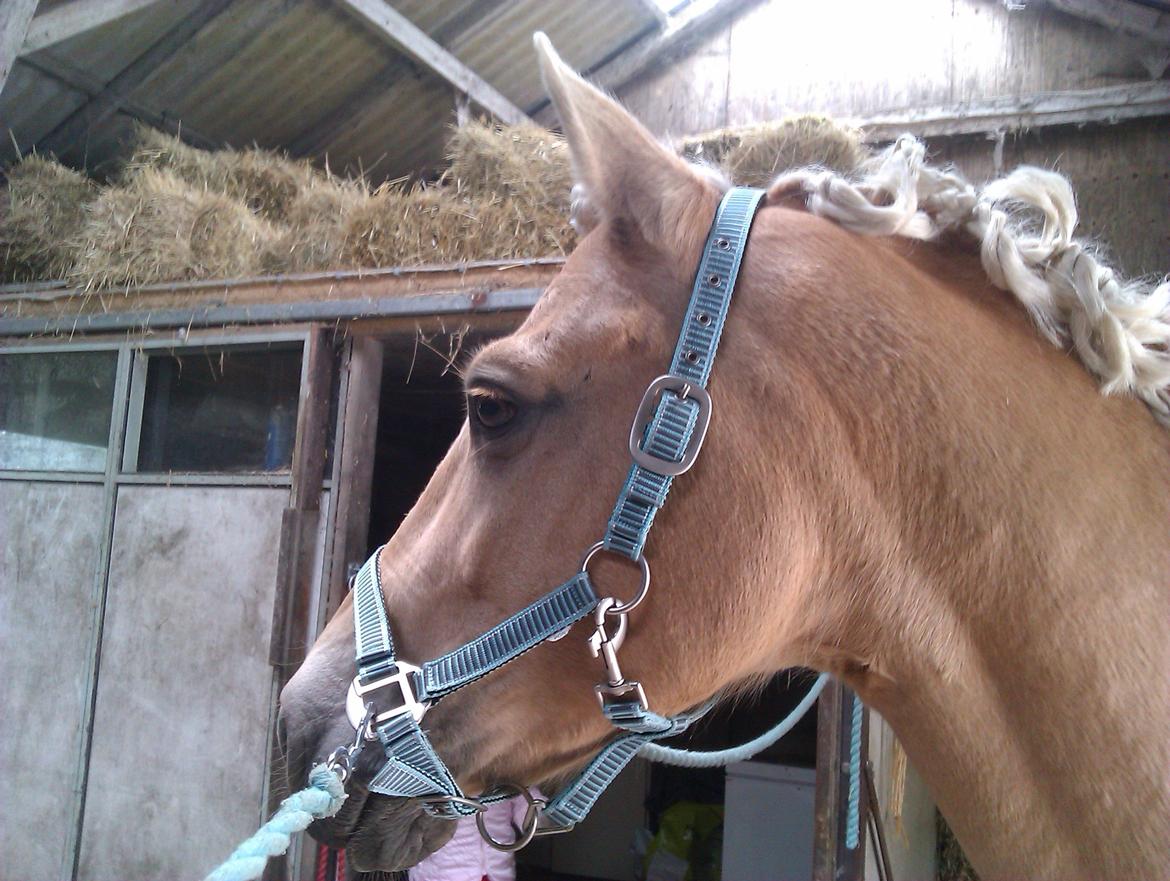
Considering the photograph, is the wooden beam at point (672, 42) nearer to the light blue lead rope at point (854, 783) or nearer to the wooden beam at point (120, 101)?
the wooden beam at point (120, 101)

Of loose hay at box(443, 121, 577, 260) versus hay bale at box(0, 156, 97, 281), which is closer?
loose hay at box(443, 121, 577, 260)

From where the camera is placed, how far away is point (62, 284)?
4207 mm

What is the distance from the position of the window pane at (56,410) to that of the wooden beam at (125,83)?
2.01m

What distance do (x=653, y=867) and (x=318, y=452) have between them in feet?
10.3

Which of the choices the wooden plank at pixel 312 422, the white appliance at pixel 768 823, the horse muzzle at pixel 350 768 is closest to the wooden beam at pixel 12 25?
the wooden plank at pixel 312 422

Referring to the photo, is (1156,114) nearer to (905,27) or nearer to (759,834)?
(905,27)

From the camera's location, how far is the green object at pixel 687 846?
4594 millimetres

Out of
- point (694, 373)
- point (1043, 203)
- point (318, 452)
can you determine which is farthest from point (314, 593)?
point (1043, 203)

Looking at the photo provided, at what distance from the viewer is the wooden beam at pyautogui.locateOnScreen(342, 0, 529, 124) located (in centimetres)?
500

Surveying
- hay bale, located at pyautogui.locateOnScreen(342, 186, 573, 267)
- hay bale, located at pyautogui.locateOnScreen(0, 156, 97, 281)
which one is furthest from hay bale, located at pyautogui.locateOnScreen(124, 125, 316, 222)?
hay bale, located at pyautogui.locateOnScreen(342, 186, 573, 267)

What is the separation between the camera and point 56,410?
13.8ft

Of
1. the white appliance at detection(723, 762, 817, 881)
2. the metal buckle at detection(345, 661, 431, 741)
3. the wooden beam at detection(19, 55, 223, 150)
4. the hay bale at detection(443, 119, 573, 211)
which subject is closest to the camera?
the metal buckle at detection(345, 661, 431, 741)

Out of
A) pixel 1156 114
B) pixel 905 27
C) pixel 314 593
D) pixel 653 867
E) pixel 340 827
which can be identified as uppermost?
pixel 905 27

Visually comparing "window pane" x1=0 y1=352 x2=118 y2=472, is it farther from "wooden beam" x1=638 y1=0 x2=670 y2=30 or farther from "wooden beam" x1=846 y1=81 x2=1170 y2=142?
"wooden beam" x1=638 y1=0 x2=670 y2=30
